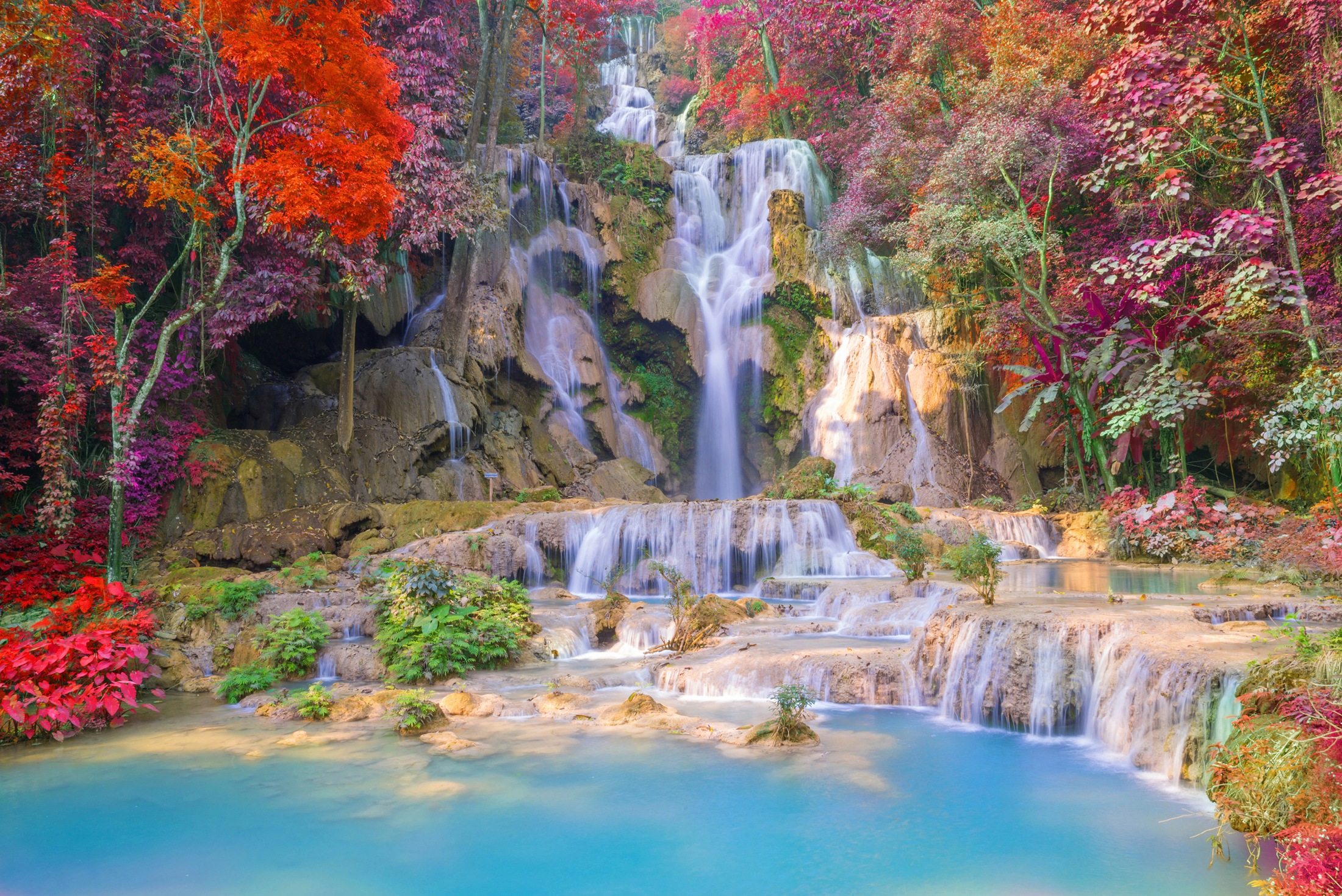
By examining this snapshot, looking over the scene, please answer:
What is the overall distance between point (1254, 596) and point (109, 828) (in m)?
8.86

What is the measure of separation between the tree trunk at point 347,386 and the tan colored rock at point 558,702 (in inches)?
366

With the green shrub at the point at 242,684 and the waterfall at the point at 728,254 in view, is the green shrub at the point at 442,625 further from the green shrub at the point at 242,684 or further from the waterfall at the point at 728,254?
the waterfall at the point at 728,254

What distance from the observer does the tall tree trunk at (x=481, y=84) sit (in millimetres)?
15844

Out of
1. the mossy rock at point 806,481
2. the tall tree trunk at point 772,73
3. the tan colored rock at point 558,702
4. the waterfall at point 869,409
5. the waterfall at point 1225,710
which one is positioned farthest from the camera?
the tall tree trunk at point 772,73

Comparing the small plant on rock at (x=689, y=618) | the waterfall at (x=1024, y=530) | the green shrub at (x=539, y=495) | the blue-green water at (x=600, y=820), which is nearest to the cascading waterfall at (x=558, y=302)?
the green shrub at (x=539, y=495)

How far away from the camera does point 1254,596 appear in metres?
7.01

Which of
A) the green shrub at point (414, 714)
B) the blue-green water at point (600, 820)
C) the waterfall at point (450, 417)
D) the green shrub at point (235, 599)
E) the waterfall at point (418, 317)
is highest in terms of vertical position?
the waterfall at point (418, 317)

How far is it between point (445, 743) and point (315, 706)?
1370 millimetres

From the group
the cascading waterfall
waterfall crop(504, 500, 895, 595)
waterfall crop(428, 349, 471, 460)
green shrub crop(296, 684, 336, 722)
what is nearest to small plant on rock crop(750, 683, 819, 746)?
green shrub crop(296, 684, 336, 722)

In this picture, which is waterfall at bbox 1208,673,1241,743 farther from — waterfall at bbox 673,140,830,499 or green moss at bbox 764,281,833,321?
green moss at bbox 764,281,833,321

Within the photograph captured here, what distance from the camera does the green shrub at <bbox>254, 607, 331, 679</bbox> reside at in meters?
Result: 7.49

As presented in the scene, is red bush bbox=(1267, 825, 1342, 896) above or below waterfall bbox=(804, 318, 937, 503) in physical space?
below

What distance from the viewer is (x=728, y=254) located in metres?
21.2

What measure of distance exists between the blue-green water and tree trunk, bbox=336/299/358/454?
29.4 feet
